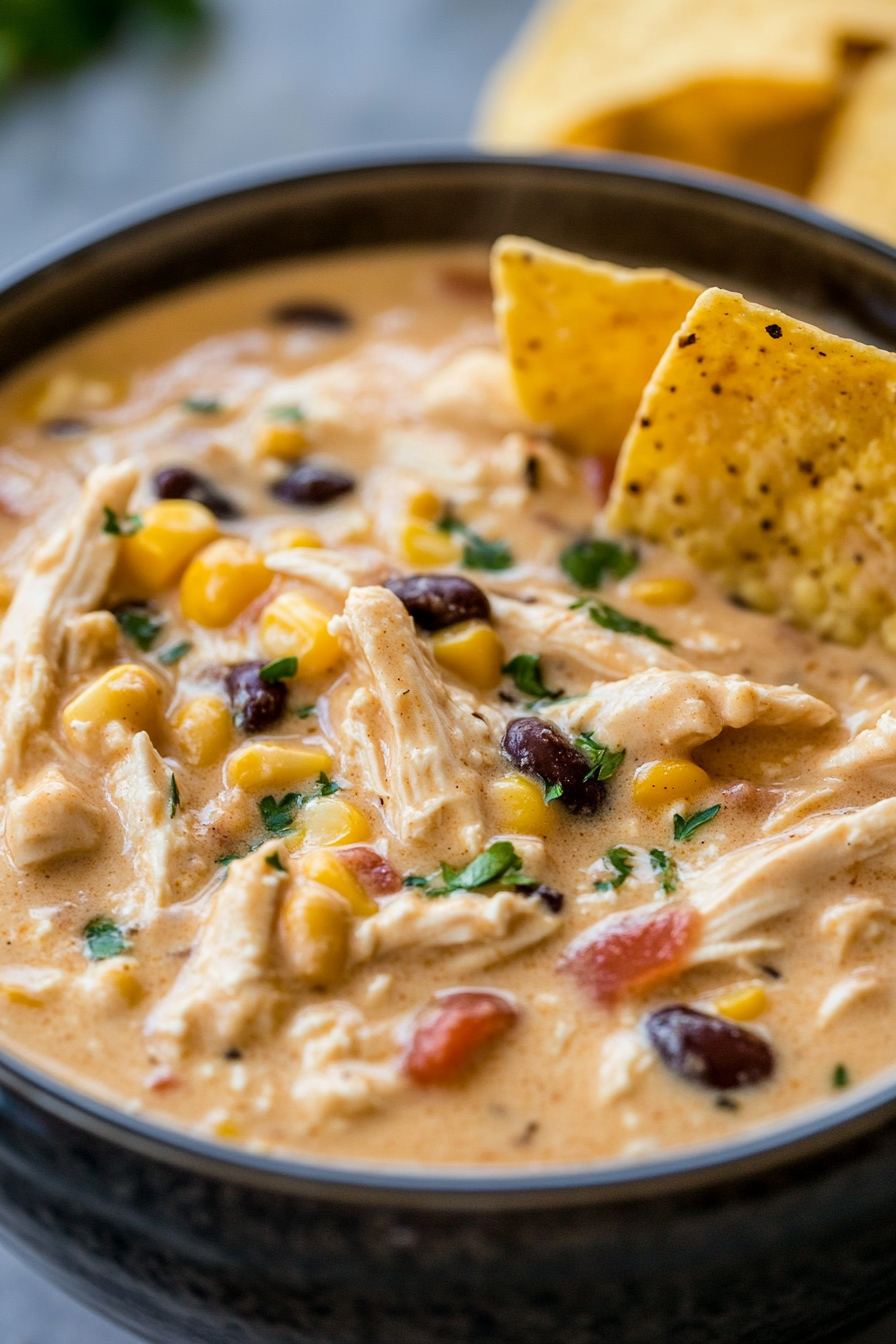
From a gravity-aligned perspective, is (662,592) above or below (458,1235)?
above

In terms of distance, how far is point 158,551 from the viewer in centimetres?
369

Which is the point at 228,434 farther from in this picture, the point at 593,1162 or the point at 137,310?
the point at 593,1162

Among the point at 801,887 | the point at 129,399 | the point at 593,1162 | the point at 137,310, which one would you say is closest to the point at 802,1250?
the point at 593,1162

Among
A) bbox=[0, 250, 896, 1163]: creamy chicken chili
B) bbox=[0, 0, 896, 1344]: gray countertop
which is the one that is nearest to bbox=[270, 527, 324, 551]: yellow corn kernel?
bbox=[0, 250, 896, 1163]: creamy chicken chili

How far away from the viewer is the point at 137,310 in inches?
187

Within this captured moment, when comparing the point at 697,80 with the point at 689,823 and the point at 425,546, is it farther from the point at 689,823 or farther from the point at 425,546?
the point at 689,823

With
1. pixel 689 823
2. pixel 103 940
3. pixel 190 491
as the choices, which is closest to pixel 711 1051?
pixel 689 823

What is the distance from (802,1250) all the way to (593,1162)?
1.25ft

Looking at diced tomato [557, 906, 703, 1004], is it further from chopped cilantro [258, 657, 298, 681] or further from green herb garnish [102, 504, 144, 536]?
green herb garnish [102, 504, 144, 536]

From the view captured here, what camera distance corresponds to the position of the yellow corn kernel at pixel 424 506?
387cm

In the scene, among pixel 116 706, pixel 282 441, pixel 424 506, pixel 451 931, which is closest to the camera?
pixel 451 931

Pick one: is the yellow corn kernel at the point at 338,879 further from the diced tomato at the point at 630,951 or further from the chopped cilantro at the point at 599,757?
the chopped cilantro at the point at 599,757

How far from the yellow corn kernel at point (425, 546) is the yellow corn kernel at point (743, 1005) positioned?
139 centimetres

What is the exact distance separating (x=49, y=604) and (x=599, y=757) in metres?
1.33
